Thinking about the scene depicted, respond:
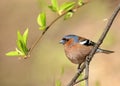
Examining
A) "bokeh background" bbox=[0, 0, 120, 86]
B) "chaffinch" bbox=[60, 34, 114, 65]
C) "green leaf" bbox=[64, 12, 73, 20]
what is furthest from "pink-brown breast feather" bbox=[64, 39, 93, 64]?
"bokeh background" bbox=[0, 0, 120, 86]

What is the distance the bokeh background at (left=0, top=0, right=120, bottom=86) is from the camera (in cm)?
704

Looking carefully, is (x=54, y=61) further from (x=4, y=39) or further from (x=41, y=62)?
Answer: (x=4, y=39)

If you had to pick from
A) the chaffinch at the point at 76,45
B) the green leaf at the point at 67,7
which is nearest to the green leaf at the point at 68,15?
the green leaf at the point at 67,7

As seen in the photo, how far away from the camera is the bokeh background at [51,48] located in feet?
23.1

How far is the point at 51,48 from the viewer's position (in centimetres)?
771

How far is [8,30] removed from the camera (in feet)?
28.3

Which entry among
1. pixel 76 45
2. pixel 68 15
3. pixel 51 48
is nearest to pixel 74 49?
pixel 76 45

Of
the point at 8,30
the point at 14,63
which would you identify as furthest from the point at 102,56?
the point at 8,30

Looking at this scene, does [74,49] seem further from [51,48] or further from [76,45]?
[51,48]

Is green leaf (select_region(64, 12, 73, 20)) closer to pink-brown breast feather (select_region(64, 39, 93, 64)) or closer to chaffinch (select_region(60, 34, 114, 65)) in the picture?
pink-brown breast feather (select_region(64, 39, 93, 64))

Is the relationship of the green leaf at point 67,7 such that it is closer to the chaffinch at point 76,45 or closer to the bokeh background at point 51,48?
the chaffinch at point 76,45

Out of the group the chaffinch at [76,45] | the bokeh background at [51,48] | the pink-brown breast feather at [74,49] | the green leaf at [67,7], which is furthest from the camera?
the bokeh background at [51,48]

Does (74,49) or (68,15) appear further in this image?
(74,49)

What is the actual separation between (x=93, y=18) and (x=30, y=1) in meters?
1.57
